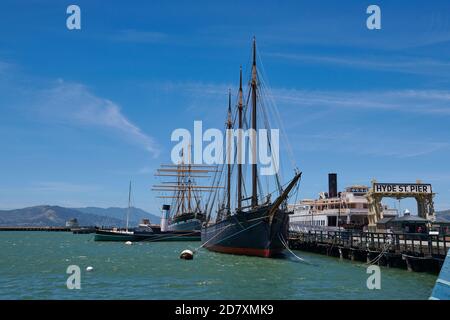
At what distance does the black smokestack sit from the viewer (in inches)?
4018

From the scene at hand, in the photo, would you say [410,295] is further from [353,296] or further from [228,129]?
[228,129]

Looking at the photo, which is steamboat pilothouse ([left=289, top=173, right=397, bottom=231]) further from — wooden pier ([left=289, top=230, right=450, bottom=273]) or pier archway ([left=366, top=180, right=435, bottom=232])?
wooden pier ([left=289, top=230, right=450, bottom=273])

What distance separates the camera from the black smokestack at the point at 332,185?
102 metres

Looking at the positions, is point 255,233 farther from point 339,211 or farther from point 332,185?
point 332,185

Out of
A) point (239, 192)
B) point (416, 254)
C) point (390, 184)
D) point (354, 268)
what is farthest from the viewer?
point (390, 184)

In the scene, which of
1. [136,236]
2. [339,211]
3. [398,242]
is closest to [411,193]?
[339,211]

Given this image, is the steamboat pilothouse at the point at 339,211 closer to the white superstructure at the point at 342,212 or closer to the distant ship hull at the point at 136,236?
the white superstructure at the point at 342,212

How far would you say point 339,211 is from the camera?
268 feet

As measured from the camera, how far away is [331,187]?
103 meters

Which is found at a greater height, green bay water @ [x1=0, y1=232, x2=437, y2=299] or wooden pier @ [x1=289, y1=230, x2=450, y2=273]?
wooden pier @ [x1=289, y1=230, x2=450, y2=273]

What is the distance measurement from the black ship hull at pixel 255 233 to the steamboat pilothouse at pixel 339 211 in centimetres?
2894

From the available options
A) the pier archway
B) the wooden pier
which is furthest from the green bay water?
the pier archway
